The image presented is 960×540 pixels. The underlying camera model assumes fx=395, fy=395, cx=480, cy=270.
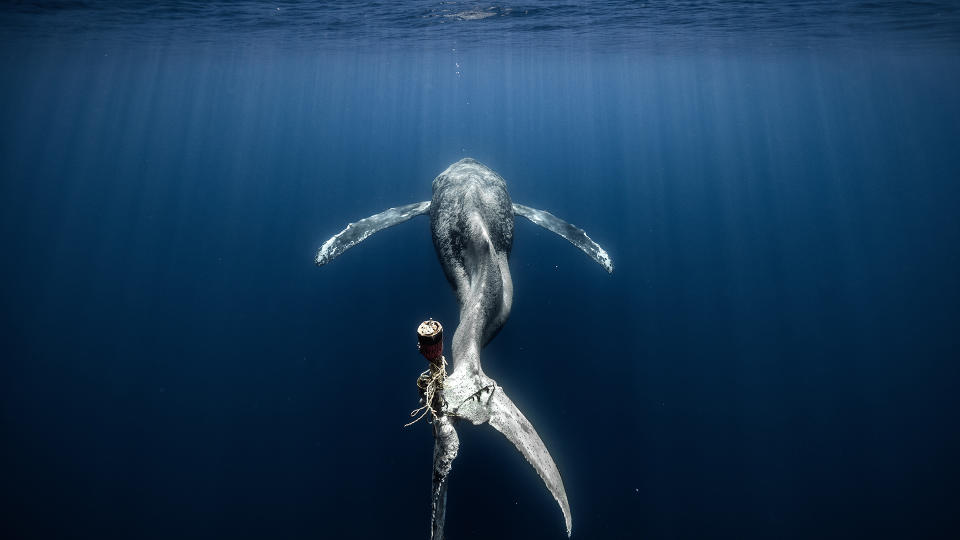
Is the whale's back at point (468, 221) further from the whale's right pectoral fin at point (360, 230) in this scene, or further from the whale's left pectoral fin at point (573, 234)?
the whale's left pectoral fin at point (573, 234)

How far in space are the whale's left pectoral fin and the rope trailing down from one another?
19.3ft

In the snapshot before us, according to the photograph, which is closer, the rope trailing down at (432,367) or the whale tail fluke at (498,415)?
the rope trailing down at (432,367)

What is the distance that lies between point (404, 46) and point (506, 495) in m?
30.9

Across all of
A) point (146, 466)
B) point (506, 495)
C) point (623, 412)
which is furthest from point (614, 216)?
point (146, 466)

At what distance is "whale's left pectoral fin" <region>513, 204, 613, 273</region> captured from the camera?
359 inches

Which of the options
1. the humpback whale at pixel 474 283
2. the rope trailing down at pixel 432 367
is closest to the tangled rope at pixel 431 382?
the rope trailing down at pixel 432 367

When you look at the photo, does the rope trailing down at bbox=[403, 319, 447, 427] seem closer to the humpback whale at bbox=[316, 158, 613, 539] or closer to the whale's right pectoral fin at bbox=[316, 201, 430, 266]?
the humpback whale at bbox=[316, 158, 613, 539]

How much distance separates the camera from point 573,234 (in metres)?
9.97

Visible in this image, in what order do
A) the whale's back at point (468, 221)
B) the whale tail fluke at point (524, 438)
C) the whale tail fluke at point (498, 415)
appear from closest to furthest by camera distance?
the whale tail fluke at point (524, 438), the whale tail fluke at point (498, 415), the whale's back at point (468, 221)

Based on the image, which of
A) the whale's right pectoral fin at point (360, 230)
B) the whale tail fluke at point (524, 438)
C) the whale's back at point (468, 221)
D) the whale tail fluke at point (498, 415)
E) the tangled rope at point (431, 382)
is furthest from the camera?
the whale's right pectoral fin at point (360, 230)

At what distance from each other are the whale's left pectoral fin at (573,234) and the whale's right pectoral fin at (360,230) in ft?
9.58

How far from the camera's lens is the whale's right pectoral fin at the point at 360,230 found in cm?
870

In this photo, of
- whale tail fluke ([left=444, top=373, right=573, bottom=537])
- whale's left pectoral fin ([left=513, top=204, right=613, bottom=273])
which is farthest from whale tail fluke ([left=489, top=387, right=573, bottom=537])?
whale's left pectoral fin ([left=513, top=204, right=613, bottom=273])

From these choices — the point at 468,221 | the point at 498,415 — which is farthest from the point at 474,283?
the point at 498,415
